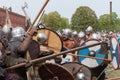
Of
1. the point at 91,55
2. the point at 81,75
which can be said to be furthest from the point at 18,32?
the point at 91,55

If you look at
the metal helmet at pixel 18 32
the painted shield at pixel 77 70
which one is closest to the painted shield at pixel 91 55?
the painted shield at pixel 77 70

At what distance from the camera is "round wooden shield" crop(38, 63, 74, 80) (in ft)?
24.8

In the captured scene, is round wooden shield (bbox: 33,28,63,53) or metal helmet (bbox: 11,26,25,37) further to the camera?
round wooden shield (bbox: 33,28,63,53)

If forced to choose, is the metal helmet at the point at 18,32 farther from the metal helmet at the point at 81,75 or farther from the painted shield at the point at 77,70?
the metal helmet at the point at 81,75

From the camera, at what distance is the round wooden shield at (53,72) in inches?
298

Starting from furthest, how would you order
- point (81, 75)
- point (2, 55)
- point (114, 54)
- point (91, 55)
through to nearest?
point (91, 55) < point (81, 75) < point (114, 54) < point (2, 55)

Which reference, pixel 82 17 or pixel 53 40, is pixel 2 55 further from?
pixel 82 17

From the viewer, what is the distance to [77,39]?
13156 mm

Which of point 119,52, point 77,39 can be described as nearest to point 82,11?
point 77,39

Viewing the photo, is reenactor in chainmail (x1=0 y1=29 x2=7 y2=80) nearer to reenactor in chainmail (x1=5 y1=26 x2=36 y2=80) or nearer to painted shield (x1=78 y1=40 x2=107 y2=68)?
reenactor in chainmail (x1=5 y1=26 x2=36 y2=80)

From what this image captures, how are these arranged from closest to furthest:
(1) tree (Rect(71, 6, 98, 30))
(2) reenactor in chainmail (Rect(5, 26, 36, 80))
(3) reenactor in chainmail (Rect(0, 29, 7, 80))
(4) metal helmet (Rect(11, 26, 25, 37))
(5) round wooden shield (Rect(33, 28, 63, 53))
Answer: (3) reenactor in chainmail (Rect(0, 29, 7, 80))
(2) reenactor in chainmail (Rect(5, 26, 36, 80))
(4) metal helmet (Rect(11, 26, 25, 37))
(5) round wooden shield (Rect(33, 28, 63, 53))
(1) tree (Rect(71, 6, 98, 30))

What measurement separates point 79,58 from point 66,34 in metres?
2.09

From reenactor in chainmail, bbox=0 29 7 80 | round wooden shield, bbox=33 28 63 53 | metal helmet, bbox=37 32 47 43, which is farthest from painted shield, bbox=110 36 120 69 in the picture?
reenactor in chainmail, bbox=0 29 7 80

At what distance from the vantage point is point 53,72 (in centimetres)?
768
